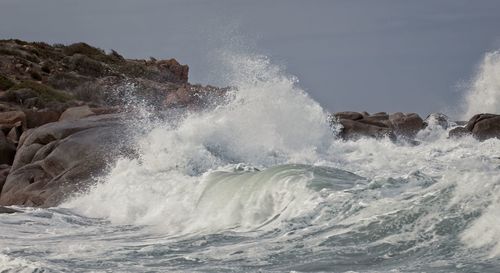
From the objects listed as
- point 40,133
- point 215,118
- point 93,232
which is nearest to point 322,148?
point 215,118

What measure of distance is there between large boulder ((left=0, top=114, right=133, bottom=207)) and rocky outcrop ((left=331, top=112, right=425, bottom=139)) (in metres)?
10.1

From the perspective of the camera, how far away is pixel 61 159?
1931cm

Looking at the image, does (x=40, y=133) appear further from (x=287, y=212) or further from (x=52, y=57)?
(x=52, y=57)

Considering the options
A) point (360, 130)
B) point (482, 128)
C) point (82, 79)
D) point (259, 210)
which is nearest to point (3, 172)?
point (259, 210)

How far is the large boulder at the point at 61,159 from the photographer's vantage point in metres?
18.3

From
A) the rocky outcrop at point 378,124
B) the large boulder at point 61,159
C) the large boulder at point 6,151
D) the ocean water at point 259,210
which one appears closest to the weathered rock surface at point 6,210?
the ocean water at point 259,210

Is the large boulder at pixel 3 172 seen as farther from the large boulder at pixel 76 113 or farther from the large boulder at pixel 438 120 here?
the large boulder at pixel 438 120

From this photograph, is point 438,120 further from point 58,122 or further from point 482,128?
point 58,122

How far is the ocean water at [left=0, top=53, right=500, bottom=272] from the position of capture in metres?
9.23

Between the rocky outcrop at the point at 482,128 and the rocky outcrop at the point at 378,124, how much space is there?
78.1 inches

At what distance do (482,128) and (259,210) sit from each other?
1921 cm

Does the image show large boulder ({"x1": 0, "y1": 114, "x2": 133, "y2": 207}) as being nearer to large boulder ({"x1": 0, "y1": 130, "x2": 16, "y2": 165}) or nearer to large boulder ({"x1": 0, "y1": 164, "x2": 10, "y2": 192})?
large boulder ({"x1": 0, "y1": 164, "x2": 10, "y2": 192})

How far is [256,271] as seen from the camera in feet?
29.6

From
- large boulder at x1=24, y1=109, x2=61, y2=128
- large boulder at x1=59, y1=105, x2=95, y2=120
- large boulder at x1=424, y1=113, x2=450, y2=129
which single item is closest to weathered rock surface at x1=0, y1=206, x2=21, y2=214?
large boulder at x1=59, y1=105, x2=95, y2=120
